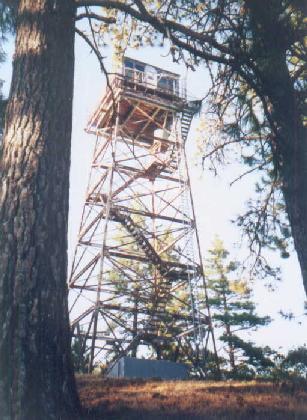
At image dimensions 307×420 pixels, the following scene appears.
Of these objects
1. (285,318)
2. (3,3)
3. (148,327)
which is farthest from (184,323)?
(3,3)

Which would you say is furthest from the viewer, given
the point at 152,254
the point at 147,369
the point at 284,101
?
the point at 152,254

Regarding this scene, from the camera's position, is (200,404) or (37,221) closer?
(37,221)

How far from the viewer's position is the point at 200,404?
3.73 m

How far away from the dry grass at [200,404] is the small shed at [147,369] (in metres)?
5.75

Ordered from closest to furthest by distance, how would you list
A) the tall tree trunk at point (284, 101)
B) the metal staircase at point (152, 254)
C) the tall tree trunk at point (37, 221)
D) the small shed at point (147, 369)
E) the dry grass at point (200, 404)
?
the tall tree trunk at point (37, 221)
the dry grass at point (200, 404)
the tall tree trunk at point (284, 101)
the small shed at point (147, 369)
the metal staircase at point (152, 254)

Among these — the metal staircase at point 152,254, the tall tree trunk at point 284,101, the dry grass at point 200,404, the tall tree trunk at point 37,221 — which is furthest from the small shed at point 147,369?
the tall tree trunk at point 37,221

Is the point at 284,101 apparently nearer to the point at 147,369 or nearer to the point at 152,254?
the point at 147,369

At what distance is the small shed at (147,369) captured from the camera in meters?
10.2

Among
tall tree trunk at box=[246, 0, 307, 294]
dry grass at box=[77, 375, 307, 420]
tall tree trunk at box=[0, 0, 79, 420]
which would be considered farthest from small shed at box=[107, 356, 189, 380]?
tall tree trunk at box=[0, 0, 79, 420]

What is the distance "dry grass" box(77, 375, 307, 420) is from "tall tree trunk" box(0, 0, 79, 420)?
445 mm

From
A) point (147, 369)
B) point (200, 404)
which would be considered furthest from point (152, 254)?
point (200, 404)

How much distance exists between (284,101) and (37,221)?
3202 mm

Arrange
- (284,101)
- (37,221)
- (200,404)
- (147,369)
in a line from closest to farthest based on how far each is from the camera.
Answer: (37,221)
(200,404)
(284,101)
(147,369)

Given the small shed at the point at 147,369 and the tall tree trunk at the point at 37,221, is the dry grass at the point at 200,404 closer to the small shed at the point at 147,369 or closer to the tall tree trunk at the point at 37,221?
the tall tree trunk at the point at 37,221
